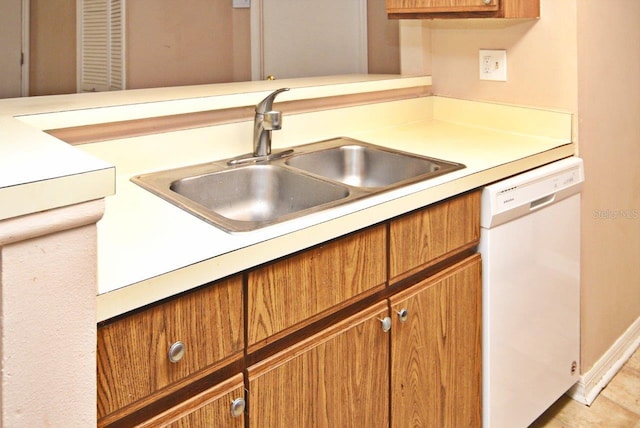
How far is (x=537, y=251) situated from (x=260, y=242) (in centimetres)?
101

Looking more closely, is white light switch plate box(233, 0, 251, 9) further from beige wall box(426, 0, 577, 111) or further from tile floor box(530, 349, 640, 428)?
tile floor box(530, 349, 640, 428)

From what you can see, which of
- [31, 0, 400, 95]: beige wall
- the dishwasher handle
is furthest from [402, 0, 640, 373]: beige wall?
[31, 0, 400, 95]: beige wall

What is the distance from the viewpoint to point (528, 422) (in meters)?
1.78

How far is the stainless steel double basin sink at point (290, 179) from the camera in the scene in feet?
4.37

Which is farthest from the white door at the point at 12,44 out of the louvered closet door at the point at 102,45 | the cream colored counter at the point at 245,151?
the cream colored counter at the point at 245,151

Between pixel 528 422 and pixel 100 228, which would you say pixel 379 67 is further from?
pixel 100 228

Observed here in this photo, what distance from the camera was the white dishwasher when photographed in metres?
1.56

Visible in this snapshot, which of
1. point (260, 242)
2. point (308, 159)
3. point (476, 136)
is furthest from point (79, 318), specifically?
point (476, 136)

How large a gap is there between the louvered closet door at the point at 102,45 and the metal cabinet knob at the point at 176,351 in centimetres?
131

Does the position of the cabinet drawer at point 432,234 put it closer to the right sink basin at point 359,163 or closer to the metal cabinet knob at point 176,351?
the right sink basin at point 359,163

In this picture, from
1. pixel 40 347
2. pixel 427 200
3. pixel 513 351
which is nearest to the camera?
pixel 40 347

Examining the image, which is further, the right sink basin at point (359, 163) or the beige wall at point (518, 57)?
the beige wall at point (518, 57)

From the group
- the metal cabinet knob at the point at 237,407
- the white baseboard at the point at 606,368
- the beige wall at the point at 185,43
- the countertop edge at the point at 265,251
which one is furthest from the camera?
the beige wall at the point at 185,43

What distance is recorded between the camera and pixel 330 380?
1.19m
